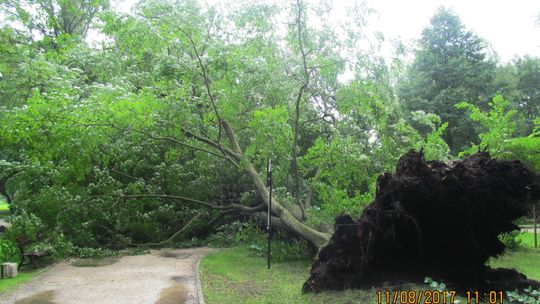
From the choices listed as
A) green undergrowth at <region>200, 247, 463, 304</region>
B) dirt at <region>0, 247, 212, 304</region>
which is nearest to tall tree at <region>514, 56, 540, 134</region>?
green undergrowth at <region>200, 247, 463, 304</region>

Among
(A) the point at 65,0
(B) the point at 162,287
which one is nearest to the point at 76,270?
(B) the point at 162,287

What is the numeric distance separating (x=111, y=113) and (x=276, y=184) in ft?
15.4

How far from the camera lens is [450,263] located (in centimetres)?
625

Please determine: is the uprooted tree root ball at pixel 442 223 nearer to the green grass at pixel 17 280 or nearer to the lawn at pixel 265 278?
the lawn at pixel 265 278

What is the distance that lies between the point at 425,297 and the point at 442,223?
4.85 ft

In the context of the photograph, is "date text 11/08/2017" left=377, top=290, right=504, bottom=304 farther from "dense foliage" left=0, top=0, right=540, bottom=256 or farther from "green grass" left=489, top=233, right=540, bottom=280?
"dense foliage" left=0, top=0, right=540, bottom=256

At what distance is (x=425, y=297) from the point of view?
4.99m

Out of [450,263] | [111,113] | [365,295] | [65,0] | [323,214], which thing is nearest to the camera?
[365,295]

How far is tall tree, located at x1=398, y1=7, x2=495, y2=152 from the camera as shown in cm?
2625

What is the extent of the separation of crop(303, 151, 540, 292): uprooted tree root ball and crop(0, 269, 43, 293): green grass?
19.8ft

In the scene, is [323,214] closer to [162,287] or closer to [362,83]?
[362,83]

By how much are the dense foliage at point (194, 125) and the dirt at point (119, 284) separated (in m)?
1.24

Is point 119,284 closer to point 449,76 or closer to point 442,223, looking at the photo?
point 442,223

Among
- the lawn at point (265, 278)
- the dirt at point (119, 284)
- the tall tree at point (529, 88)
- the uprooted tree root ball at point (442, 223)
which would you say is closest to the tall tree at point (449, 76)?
the tall tree at point (529, 88)
